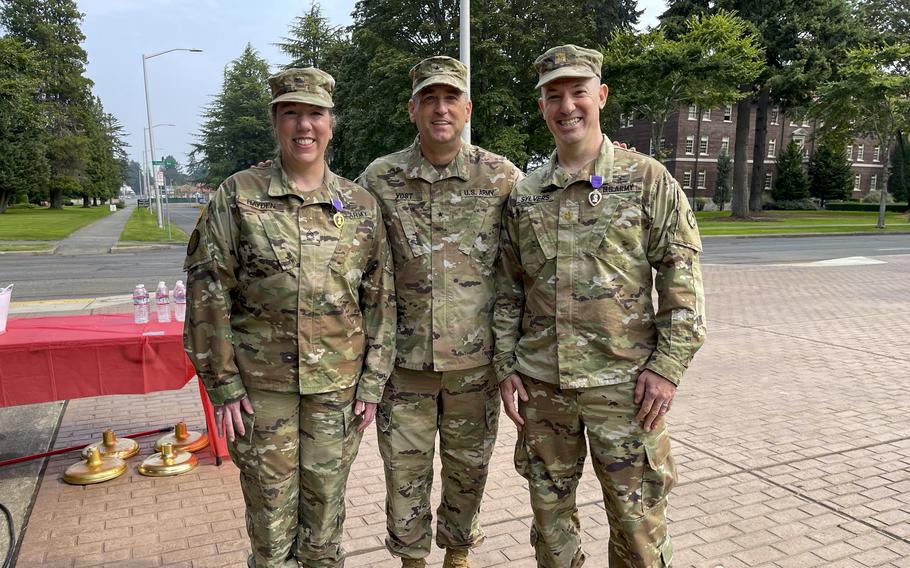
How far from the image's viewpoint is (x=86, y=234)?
27.1 m

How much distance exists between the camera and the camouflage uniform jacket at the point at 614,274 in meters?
2.41

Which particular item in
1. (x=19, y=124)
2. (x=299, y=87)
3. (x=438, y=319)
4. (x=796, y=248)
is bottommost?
(x=796, y=248)

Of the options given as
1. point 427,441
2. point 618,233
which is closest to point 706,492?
point 427,441

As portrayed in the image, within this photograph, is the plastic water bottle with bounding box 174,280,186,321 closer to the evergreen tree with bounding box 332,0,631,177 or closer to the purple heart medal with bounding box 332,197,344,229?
the purple heart medal with bounding box 332,197,344,229

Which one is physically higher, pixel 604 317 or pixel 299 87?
pixel 299 87

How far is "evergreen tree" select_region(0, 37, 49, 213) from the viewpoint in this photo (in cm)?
3456

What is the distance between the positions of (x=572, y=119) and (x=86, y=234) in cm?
2955

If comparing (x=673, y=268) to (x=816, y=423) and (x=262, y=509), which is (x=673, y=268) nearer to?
(x=262, y=509)

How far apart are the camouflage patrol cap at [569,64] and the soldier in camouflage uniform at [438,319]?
0.43 m

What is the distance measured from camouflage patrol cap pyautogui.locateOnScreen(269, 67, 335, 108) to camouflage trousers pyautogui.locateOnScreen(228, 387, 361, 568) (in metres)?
1.17

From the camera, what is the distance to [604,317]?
2.48 m

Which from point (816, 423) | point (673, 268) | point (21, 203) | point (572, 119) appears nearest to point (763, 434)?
point (816, 423)

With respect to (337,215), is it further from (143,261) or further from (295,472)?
(143,261)

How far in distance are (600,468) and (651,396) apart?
0.36 meters
